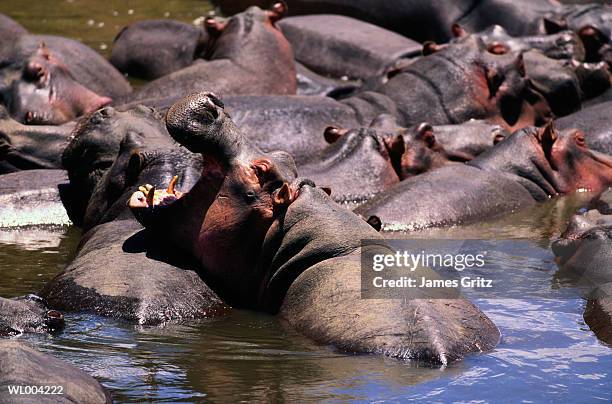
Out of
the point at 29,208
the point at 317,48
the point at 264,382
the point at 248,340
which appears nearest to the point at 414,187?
the point at 29,208

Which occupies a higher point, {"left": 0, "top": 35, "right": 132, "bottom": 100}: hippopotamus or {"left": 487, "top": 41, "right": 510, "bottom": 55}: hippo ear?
{"left": 487, "top": 41, "right": 510, "bottom": 55}: hippo ear

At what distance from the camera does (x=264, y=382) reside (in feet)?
17.1

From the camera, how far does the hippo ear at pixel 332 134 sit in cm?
967

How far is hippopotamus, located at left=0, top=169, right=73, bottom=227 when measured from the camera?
832 cm

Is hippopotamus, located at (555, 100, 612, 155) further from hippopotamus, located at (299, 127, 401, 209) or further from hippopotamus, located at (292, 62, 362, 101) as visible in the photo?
hippopotamus, located at (292, 62, 362, 101)

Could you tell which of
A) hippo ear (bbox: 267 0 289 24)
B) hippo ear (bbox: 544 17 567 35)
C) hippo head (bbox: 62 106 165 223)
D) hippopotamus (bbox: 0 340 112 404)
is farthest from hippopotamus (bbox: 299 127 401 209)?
hippopotamus (bbox: 0 340 112 404)

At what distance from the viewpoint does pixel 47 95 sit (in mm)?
10680

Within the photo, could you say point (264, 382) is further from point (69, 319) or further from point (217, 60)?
point (217, 60)

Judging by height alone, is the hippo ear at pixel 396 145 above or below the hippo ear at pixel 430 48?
below

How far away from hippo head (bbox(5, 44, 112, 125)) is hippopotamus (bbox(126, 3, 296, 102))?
1.39 feet

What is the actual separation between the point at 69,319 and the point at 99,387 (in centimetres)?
128

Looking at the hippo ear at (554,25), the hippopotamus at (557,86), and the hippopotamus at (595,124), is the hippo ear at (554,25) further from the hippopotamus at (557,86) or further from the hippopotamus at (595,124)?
the hippopotamus at (595,124)

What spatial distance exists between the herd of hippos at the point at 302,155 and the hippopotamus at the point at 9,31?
0.06ft

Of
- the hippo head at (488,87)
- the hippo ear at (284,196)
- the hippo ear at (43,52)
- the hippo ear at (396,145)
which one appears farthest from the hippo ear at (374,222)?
the hippo ear at (43,52)
